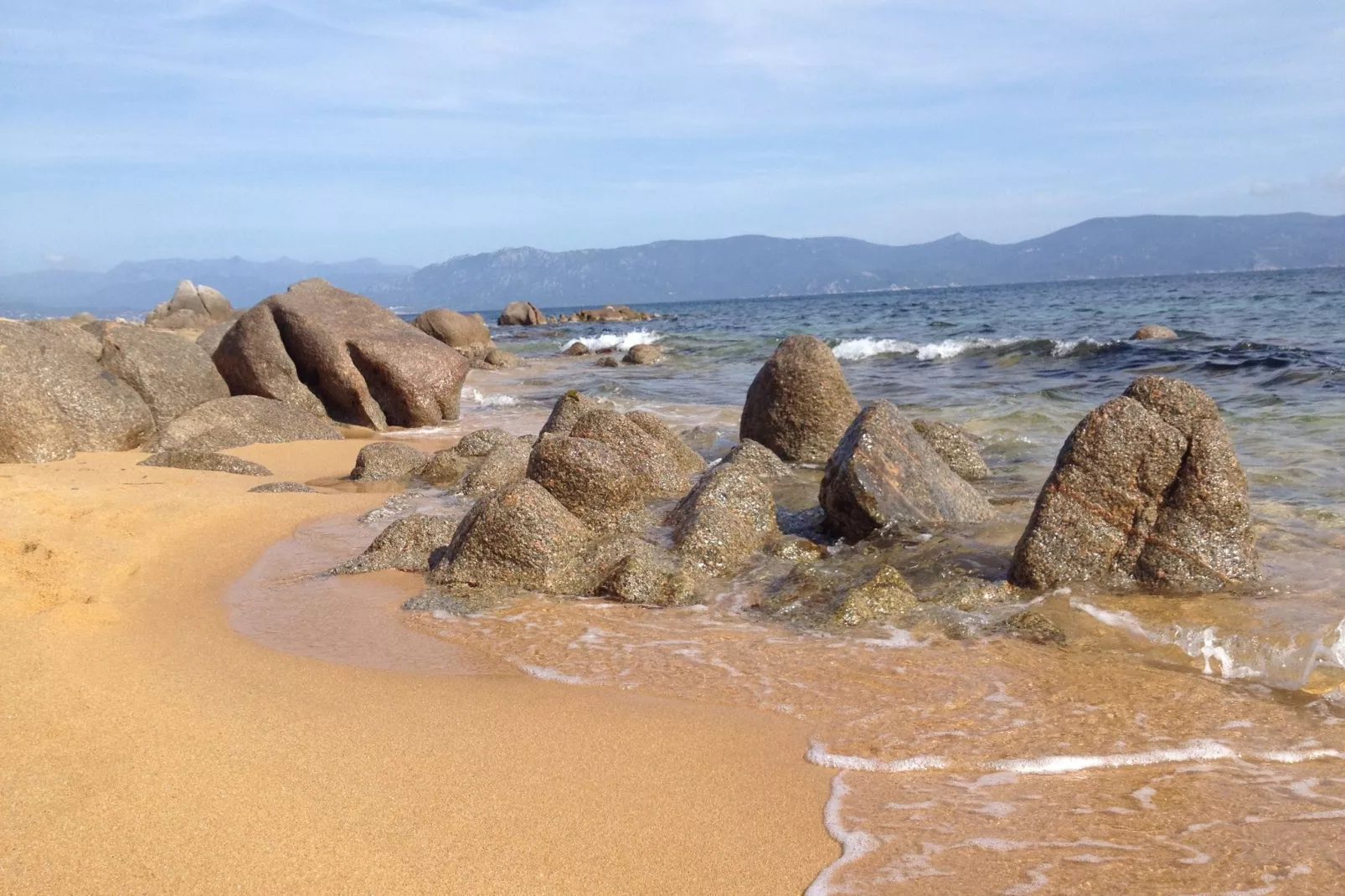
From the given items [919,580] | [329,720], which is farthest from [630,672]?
[919,580]

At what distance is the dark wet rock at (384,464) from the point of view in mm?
8961

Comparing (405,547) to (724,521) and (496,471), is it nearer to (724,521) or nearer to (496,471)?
(724,521)

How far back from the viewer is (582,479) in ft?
21.7

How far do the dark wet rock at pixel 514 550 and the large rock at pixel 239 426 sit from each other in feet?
18.1

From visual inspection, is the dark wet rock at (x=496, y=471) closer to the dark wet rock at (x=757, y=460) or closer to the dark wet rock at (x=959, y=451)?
the dark wet rock at (x=757, y=460)

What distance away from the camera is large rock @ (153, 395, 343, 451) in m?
9.95

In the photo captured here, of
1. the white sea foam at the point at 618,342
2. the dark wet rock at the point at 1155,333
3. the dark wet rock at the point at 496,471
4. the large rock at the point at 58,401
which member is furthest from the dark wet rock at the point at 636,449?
the white sea foam at the point at 618,342

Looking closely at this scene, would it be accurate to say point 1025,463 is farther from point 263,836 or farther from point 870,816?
point 263,836

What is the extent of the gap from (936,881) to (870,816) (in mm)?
368

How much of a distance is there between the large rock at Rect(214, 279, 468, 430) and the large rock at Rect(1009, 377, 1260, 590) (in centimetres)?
945

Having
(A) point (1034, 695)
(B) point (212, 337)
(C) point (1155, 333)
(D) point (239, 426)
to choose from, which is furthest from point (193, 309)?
(A) point (1034, 695)

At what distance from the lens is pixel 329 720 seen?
348 centimetres

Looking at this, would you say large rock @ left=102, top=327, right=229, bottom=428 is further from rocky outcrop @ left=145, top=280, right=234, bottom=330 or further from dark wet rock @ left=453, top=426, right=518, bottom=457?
rocky outcrop @ left=145, top=280, right=234, bottom=330

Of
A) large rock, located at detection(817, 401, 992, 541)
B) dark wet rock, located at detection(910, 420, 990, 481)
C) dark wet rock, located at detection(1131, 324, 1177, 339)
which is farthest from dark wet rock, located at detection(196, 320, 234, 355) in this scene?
dark wet rock, located at detection(1131, 324, 1177, 339)
